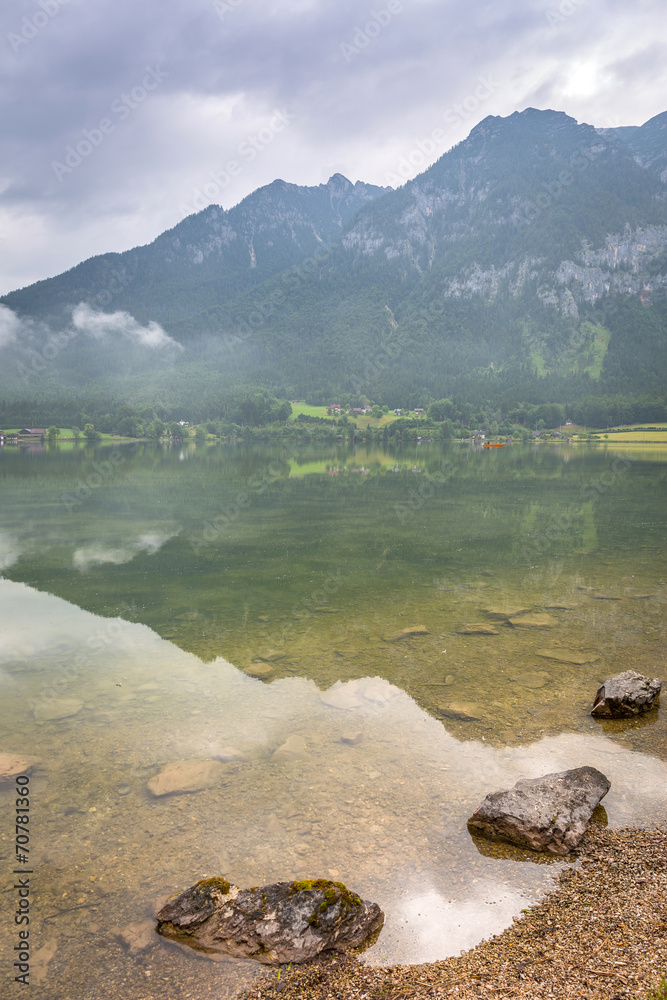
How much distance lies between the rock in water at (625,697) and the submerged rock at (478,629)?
4.69m

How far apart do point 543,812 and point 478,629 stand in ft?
28.9

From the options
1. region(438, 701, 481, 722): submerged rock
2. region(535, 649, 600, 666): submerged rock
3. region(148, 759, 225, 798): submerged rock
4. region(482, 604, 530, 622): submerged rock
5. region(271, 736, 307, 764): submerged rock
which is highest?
region(148, 759, 225, 798): submerged rock

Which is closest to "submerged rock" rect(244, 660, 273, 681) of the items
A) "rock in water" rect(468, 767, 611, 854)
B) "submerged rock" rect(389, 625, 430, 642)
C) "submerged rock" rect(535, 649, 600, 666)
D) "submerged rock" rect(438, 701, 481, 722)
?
"submerged rock" rect(389, 625, 430, 642)

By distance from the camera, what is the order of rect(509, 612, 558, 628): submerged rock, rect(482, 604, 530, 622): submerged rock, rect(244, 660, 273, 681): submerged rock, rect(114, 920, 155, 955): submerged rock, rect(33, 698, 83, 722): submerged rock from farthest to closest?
rect(482, 604, 530, 622): submerged rock → rect(509, 612, 558, 628): submerged rock → rect(244, 660, 273, 681): submerged rock → rect(33, 698, 83, 722): submerged rock → rect(114, 920, 155, 955): submerged rock

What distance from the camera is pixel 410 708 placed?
11.7 meters

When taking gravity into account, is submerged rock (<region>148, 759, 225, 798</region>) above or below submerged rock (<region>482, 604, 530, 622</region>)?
above

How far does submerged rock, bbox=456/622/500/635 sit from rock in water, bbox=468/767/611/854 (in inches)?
301

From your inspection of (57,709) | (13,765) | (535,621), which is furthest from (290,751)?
(535,621)

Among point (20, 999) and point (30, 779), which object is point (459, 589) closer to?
point (30, 779)

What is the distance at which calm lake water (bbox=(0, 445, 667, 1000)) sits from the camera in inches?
265

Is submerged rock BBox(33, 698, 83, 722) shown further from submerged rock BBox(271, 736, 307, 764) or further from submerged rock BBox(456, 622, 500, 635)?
submerged rock BBox(456, 622, 500, 635)

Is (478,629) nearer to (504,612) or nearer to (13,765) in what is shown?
(504,612)

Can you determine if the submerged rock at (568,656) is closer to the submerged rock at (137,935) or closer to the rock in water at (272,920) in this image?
the rock in water at (272,920)

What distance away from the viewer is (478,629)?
16.3 m
